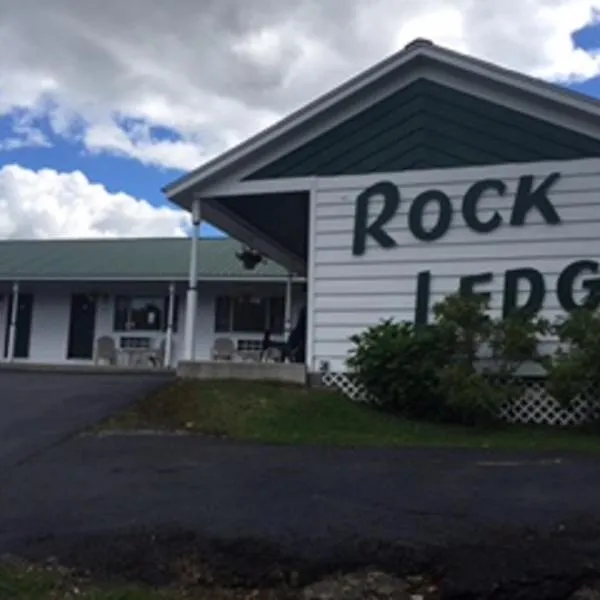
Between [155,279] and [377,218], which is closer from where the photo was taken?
[377,218]

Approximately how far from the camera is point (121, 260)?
25.4 m

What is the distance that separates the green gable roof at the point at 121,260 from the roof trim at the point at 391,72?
874cm

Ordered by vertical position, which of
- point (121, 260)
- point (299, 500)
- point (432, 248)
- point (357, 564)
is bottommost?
point (357, 564)

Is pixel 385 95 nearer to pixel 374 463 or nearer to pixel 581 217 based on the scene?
pixel 581 217

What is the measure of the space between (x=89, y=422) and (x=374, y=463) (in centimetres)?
398

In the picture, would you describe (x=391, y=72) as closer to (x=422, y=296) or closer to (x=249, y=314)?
(x=422, y=296)

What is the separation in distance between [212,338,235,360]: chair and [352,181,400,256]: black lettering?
8.92m

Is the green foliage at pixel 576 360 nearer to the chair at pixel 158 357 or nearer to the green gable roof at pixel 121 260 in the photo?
the green gable roof at pixel 121 260

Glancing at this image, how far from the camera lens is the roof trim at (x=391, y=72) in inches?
488

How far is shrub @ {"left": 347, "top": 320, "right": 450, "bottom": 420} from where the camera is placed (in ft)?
37.7

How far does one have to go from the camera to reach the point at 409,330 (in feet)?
39.7

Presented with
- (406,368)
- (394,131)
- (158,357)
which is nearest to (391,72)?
(394,131)

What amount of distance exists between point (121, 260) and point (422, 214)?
14.2 meters

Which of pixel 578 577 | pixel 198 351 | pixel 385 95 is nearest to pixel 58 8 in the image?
pixel 385 95
